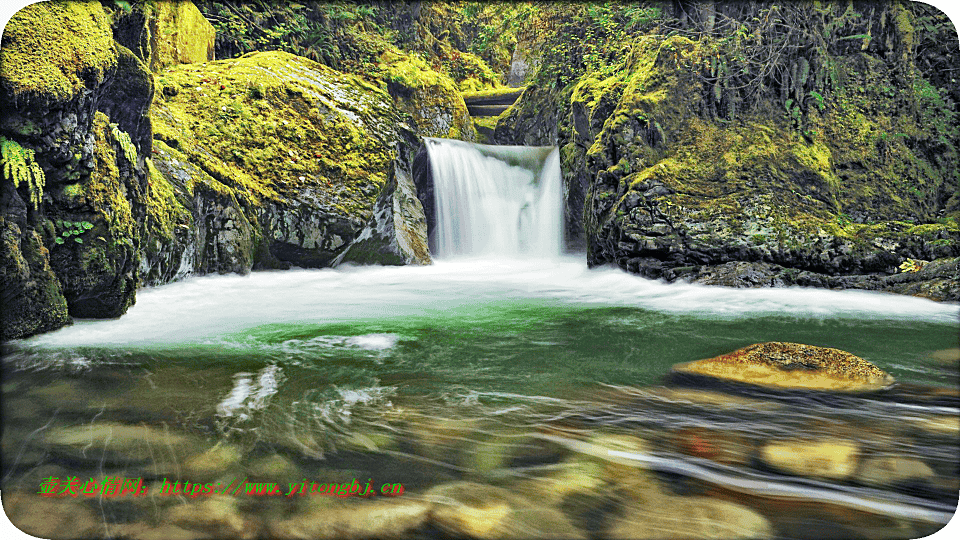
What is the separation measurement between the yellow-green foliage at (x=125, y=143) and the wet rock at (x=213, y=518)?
14.5ft

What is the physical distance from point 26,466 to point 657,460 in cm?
236

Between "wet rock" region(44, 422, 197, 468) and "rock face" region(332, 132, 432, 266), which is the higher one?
"rock face" region(332, 132, 432, 266)

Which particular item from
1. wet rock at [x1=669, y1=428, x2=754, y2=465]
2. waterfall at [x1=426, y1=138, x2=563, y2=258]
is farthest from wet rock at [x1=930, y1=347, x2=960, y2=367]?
waterfall at [x1=426, y1=138, x2=563, y2=258]

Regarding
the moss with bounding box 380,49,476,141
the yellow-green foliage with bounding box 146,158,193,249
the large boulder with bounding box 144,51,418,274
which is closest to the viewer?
the yellow-green foliage with bounding box 146,158,193,249

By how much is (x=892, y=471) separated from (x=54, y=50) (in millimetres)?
5317

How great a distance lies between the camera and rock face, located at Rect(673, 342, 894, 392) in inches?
120

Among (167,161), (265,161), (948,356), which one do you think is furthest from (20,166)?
(948,356)

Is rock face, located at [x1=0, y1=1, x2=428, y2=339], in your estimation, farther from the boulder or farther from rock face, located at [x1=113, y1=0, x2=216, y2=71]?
the boulder

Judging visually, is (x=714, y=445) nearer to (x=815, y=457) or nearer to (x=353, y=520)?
(x=815, y=457)

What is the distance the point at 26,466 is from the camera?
6.34 ft

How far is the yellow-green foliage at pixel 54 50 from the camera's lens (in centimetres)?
343

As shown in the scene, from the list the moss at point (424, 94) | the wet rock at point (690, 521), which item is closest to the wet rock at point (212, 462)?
the wet rock at point (690, 521)

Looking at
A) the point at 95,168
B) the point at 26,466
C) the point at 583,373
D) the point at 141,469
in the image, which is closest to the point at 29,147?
the point at 95,168

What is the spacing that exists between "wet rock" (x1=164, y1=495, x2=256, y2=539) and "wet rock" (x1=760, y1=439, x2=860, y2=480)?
189 cm
